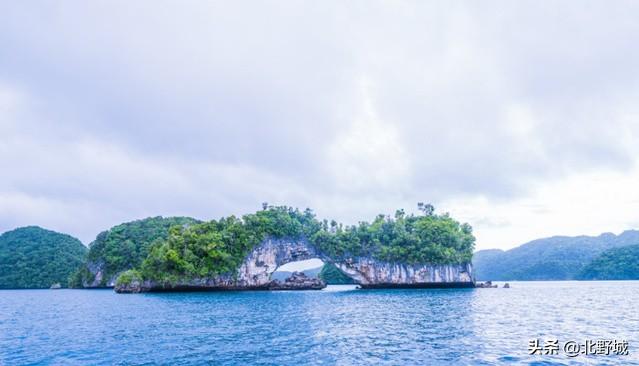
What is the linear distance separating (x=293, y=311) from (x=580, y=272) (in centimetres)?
14081

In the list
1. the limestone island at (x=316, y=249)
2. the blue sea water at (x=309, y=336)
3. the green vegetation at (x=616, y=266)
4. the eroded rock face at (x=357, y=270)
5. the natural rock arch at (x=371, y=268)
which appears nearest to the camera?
the blue sea water at (x=309, y=336)

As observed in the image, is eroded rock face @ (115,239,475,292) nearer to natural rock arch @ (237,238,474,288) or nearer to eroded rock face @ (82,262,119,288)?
natural rock arch @ (237,238,474,288)

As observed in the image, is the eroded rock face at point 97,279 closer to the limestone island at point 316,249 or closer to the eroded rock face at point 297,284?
the limestone island at point 316,249

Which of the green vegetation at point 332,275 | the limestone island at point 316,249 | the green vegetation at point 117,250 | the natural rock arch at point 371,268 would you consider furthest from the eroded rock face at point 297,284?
the green vegetation at point 332,275

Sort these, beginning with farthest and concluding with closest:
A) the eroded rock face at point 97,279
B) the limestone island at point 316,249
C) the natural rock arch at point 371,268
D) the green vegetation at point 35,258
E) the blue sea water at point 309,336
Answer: the green vegetation at point 35,258 → the eroded rock face at point 97,279 → the natural rock arch at point 371,268 → the limestone island at point 316,249 → the blue sea water at point 309,336

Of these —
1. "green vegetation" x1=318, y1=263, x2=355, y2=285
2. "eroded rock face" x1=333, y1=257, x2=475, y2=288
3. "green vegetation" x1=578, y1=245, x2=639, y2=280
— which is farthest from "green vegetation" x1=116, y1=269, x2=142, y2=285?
"green vegetation" x1=578, y1=245, x2=639, y2=280

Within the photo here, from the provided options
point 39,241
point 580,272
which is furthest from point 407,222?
point 39,241

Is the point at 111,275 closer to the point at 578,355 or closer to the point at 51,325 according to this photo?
the point at 51,325

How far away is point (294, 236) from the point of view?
81.1 metres

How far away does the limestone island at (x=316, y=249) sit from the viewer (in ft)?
243

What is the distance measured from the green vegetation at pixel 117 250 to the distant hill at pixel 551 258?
446 feet

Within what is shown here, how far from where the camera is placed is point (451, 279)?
8306 centimetres

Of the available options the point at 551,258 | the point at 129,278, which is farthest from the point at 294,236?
the point at 551,258

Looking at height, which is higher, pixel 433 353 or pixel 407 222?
pixel 407 222
